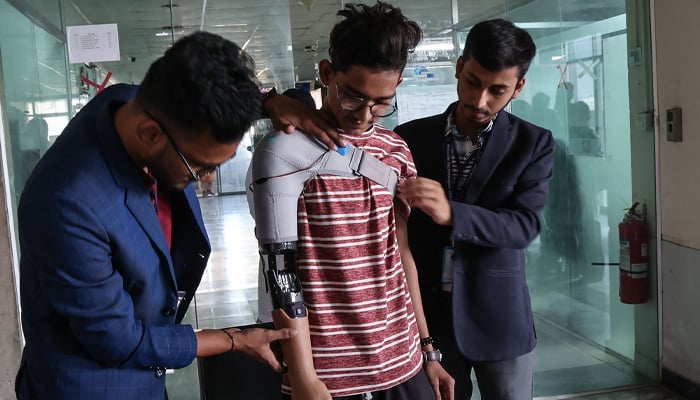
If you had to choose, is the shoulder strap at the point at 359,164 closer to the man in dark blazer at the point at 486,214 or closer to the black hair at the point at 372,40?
the black hair at the point at 372,40

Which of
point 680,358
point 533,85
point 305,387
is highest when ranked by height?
point 533,85

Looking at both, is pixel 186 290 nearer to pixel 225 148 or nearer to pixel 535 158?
pixel 225 148

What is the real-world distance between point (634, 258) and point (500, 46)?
254cm

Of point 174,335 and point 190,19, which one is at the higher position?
point 190,19

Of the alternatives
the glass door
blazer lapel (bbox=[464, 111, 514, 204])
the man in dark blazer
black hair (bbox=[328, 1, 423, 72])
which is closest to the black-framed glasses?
black hair (bbox=[328, 1, 423, 72])

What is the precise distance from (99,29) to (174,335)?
251 cm

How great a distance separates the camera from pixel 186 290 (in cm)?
160

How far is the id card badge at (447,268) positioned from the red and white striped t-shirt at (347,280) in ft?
1.61

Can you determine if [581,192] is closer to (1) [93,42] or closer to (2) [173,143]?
(1) [93,42]

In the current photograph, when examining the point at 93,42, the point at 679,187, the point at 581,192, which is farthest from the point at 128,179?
the point at 581,192

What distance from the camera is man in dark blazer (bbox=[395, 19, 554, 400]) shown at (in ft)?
6.26

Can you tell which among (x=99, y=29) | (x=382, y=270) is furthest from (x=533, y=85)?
(x=382, y=270)

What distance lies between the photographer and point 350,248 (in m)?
1.50

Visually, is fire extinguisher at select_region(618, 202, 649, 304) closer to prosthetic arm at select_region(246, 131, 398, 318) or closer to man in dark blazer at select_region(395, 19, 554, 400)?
man in dark blazer at select_region(395, 19, 554, 400)
